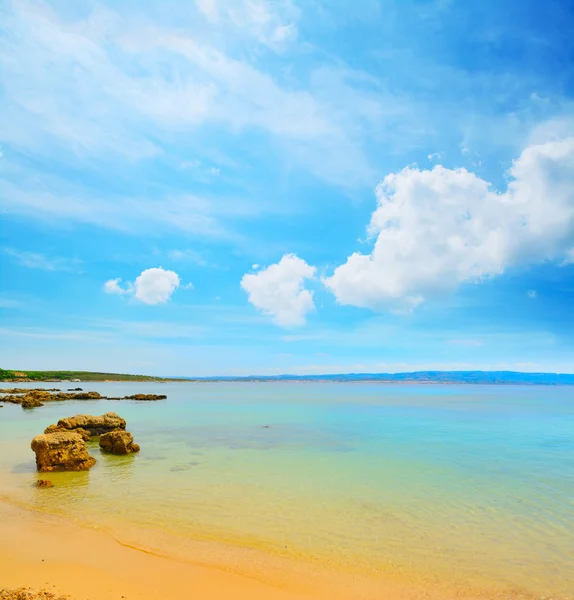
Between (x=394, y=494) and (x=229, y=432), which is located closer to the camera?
(x=394, y=494)

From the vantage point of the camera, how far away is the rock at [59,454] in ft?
47.2

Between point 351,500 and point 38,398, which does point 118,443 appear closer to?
point 351,500

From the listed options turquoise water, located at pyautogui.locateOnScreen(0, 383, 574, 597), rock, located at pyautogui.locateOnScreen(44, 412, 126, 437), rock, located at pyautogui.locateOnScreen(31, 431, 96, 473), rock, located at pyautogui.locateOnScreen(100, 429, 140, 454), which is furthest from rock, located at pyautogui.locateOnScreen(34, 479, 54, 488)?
rock, located at pyautogui.locateOnScreen(44, 412, 126, 437)

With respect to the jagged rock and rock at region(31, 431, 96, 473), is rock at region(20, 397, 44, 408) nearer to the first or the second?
the jagged rock

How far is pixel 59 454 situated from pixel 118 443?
3.33 metres

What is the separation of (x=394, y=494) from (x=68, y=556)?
8566 millimetres

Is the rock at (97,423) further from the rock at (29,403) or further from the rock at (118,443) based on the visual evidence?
the rock at (29,403)

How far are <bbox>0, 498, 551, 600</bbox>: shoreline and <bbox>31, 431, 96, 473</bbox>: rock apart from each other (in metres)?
6.94

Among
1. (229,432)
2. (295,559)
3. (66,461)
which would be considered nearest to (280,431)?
(229,432)

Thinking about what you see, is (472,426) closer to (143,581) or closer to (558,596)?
(558,596)

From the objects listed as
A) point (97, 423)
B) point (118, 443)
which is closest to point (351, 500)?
point (118, 443)

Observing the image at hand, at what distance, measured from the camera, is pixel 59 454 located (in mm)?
14531

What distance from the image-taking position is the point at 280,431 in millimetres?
25500

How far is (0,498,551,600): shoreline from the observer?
6.17m
